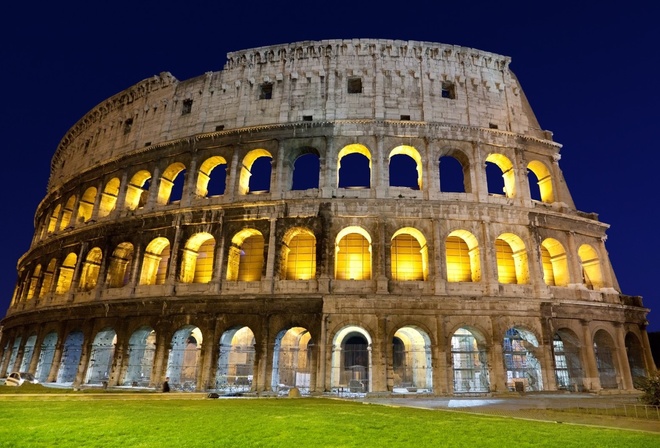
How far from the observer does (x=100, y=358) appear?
23469 millimetres

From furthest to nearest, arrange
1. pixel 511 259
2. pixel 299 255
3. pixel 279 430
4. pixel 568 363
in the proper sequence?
pixel 511 259 → pixel 299 255 → pixel 568 363 → pixel 279 430

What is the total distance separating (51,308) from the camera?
2525 cm

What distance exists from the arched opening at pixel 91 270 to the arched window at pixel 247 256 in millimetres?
9082

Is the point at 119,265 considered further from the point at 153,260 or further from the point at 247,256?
the point at 247,256

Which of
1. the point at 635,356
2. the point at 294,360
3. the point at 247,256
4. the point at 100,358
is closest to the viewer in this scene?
the point at 635,356

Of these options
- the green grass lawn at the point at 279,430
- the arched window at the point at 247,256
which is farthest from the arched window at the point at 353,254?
the green grass lawn at the point at 279,430

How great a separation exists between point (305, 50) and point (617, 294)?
2224cm

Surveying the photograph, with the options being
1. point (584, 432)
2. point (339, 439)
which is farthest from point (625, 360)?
point (339, 439)

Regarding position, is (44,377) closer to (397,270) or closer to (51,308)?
(51,308)

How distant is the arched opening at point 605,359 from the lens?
2106 centimetres

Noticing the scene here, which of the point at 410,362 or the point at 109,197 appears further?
the point at 109,197

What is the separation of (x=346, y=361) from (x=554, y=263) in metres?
13.2

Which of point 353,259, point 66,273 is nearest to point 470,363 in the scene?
point 353,259

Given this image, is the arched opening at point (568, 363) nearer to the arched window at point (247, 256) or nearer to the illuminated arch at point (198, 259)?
the arched window at point (247, 256)
